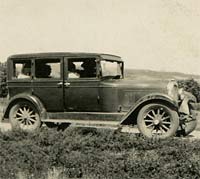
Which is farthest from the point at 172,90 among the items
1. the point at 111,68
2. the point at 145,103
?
the point at 111,68

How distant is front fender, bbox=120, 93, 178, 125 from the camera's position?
9844mm

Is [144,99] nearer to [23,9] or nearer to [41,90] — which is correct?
[41,90]

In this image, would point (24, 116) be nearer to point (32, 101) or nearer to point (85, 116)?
point (32, 101)

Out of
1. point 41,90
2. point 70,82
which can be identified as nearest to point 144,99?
point 70,82

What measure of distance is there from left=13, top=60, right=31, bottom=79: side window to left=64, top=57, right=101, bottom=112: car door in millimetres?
1076

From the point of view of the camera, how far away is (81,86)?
35.2ft

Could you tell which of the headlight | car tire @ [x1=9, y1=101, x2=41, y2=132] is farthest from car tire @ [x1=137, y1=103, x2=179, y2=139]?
car tire @ [x1=9, y1=101, x2=41, y2=132]

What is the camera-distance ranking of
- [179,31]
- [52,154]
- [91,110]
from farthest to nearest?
[179,31] → [91,110] → [52,154]

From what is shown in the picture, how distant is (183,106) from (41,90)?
329 centimetres

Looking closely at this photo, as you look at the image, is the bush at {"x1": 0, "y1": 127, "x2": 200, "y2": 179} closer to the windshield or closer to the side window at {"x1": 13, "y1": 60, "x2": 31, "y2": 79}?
the windshield

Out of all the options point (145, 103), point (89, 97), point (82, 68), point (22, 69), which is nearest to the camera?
point (145, 103)

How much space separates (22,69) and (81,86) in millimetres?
1706

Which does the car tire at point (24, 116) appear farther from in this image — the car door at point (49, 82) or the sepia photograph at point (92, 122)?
the car door at point (49, 82)

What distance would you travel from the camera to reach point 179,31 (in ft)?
198
